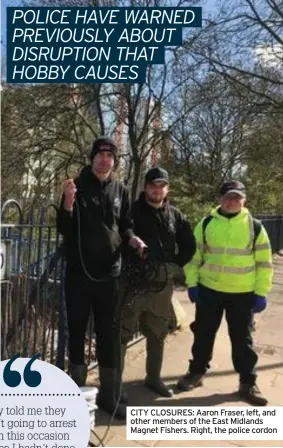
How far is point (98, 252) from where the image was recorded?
12.5 ft

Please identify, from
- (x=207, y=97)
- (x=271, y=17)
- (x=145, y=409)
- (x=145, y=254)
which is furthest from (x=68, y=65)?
(x=271, y=17)

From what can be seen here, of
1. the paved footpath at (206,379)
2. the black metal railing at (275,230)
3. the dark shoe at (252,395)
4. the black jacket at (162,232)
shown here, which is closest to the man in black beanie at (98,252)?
the black jacket at (162,232)

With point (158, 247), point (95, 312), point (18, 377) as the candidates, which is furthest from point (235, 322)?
point (18, 377)

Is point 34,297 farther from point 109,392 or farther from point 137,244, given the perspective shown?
point 137,244

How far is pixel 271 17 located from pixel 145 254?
40.8ft

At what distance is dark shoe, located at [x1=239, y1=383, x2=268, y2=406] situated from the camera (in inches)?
168

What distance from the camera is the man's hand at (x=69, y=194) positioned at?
139 inches

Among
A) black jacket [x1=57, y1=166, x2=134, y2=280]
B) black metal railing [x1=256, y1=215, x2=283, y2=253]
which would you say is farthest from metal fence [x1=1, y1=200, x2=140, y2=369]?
black metal railing [x1=256, y1=215, x2=283, y2=253]

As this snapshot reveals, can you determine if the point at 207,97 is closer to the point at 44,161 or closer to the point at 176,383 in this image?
the point at 44,161

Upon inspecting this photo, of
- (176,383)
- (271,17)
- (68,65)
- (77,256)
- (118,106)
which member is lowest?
(176,383)

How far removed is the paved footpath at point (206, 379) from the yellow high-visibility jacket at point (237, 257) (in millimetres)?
911

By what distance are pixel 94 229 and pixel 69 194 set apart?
369 millimetres

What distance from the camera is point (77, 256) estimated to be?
3826mm

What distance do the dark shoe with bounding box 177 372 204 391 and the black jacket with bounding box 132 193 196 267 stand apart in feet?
3.43
